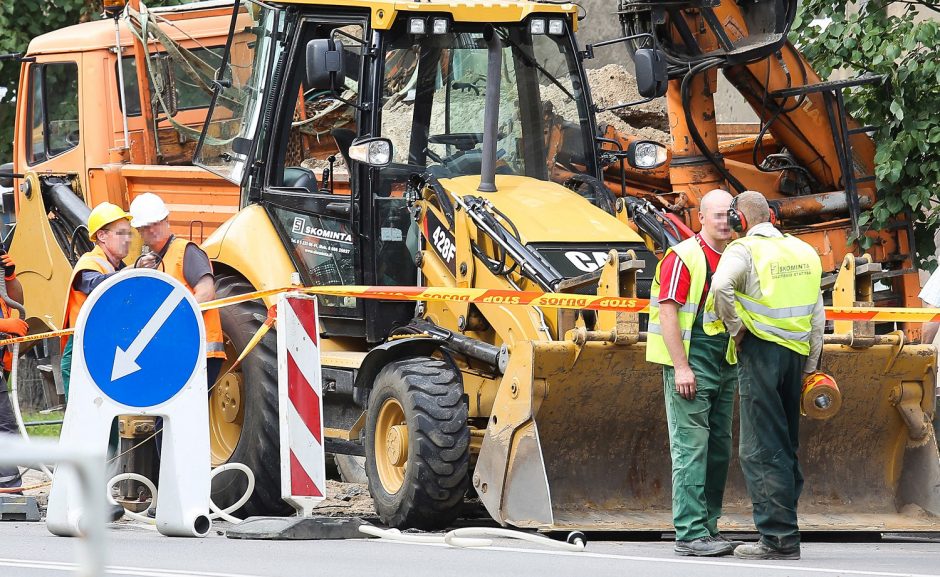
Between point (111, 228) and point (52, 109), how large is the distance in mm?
6228

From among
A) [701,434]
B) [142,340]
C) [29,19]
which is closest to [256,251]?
[142,340]

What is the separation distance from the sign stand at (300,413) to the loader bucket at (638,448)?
34.1 inches

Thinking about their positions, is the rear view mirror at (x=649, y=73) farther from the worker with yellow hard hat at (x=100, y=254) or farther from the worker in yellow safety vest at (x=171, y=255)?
the worker with yellow hard hat at (x=100, y=254)

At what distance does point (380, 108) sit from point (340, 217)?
75 centimetres

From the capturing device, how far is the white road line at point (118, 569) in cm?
667

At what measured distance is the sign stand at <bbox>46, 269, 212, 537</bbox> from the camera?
784cm

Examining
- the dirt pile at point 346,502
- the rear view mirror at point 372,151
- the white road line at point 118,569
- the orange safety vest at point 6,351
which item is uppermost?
the rear view mirror at point 372,151

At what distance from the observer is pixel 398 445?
340 inches

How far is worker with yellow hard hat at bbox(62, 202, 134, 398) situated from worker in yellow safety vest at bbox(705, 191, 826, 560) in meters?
3.42

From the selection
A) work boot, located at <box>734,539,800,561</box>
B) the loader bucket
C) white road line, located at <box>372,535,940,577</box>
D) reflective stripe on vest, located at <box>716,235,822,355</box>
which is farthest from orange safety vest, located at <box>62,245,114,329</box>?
work boot, located at <box>734,539,800,561</box>

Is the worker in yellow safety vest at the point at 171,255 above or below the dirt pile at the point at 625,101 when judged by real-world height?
below

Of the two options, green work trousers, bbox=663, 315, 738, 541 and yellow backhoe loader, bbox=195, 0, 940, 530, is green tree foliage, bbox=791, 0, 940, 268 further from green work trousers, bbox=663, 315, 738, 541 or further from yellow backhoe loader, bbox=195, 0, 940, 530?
green work trousers, bbox=663, 315, 738, 541

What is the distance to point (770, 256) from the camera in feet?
24.7

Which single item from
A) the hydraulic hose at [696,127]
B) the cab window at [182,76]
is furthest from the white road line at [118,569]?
the cab window at [182,76]
